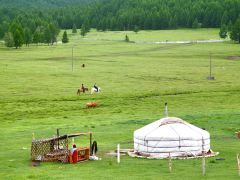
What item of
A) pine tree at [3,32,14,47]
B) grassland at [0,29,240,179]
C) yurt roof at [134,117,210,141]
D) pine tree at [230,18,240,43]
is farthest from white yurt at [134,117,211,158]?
pine tree at [230,18,240,43]

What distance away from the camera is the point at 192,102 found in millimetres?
70500

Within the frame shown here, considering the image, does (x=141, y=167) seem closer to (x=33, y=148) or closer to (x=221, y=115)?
(x=33, y=148)

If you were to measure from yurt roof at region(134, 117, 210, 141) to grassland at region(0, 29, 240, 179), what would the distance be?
1891mm

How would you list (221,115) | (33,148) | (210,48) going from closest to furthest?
1. (33,148)
2. (221,115)
3. (210,48)

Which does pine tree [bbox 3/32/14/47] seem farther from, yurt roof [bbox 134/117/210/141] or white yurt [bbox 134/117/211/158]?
white yurt [bbox 134/117/211/158]

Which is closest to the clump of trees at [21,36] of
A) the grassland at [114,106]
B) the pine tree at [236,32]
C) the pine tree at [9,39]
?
the pine tree at [9,39]

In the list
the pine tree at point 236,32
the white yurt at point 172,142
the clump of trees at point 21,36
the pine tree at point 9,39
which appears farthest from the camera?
the pine tree at point 236,32

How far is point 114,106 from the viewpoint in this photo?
6750 centimetres

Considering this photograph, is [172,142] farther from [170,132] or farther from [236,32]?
[236,32]

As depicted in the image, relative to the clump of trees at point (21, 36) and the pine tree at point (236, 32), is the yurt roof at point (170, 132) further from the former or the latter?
the pine tree at point (236, 32)

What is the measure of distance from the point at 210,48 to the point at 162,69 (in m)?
58.4

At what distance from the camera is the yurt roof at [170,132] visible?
3919 centimetres

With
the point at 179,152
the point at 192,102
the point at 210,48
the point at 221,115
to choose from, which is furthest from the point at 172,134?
the point at 210,48

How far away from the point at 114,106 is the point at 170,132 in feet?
92.6
